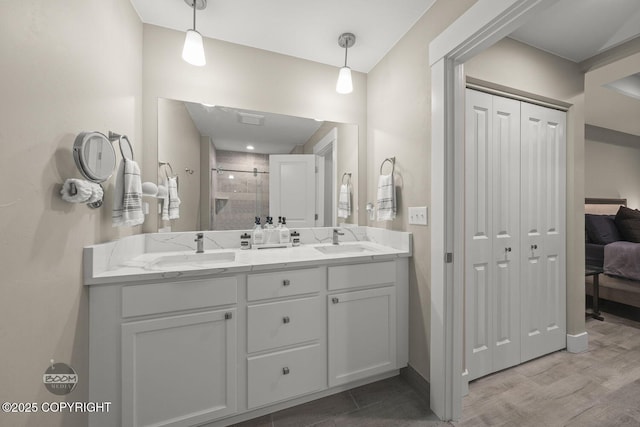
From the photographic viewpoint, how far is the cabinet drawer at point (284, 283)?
4.36ft

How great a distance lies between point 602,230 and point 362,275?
3531 millimetres

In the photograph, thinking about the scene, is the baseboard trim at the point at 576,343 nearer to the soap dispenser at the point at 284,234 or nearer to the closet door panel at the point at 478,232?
the closet door panel at the point at 478,232

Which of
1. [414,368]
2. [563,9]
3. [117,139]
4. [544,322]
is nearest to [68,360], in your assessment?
[117,139]

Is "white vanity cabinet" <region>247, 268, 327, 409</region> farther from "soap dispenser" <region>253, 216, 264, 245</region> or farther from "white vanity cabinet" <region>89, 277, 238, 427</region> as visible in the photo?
"soap dispenser" <region>253, 216, 264, 245</region>

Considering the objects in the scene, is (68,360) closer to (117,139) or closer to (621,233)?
(117,139)

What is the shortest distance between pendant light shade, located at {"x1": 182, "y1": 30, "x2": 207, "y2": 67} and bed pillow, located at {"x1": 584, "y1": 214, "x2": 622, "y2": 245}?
457cm

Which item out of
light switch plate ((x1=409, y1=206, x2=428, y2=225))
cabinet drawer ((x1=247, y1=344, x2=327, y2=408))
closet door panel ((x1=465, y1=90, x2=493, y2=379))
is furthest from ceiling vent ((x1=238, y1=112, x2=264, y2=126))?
cabinet drawer ((x1=247, y1=344, x2=327, y2=408))

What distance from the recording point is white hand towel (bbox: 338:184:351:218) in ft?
7.21

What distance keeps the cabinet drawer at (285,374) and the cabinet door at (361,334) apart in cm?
9

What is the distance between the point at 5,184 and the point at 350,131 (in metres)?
2.01

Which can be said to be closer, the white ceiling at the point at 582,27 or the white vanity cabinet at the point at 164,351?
the white vanity cabinet at the point at 164,351

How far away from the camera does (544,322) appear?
1.91 meters

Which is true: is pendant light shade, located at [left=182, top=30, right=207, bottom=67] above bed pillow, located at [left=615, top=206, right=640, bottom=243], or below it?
above

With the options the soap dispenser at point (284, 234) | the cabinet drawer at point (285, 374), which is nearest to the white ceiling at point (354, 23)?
the soap dispenser at point (284, 234)
